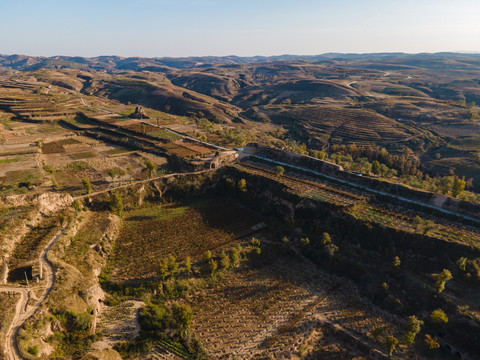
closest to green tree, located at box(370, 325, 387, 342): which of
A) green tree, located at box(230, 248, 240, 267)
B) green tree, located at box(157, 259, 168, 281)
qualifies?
green tree, located at box(230, 248, 240, 267)

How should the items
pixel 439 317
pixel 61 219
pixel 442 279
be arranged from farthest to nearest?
pixel 61 219 → pixel 442 279 → pixel 439 317

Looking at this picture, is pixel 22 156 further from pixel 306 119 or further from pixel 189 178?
pixel 306 119

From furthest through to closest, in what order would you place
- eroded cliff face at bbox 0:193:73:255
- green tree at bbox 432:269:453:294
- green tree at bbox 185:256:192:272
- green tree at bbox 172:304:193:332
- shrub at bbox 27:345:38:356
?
green tree at bbox 185:256:192:272
eroded cliff face at bbox 0:193:73:255
green tree at bbox 432:269:453:294
green tree at bbox 172:304:193:332
shrub at bbox 27:345:38:356

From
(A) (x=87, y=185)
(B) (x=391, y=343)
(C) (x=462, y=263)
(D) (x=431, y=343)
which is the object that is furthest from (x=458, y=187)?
(A) (x=87, y=185)

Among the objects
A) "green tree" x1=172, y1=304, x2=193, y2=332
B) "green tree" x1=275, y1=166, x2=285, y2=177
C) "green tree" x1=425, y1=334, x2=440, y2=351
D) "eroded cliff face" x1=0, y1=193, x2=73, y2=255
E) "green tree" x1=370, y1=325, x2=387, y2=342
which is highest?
"green tree" x1=275, y1=166, x2=285, y2=177

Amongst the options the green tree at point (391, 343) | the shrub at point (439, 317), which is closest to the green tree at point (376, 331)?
the green tree at point (391, 343)

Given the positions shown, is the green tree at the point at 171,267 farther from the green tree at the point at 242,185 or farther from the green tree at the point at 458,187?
the green tree at the point at 458,187

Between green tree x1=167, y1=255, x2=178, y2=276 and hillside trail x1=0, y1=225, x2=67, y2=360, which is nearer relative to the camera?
hillside trail x1=0, y1=225, x2=67, y2=360

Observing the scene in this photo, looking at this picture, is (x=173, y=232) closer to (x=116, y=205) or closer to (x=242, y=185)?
(x=116, y=205)

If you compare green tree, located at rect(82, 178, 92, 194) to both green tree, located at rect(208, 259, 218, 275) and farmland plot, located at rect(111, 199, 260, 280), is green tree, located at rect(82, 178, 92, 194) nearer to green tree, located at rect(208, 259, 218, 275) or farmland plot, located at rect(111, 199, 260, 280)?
farmland plot, located at rect(111, 199, 260, 280)

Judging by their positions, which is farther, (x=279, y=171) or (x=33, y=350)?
(x=279, y=171)
